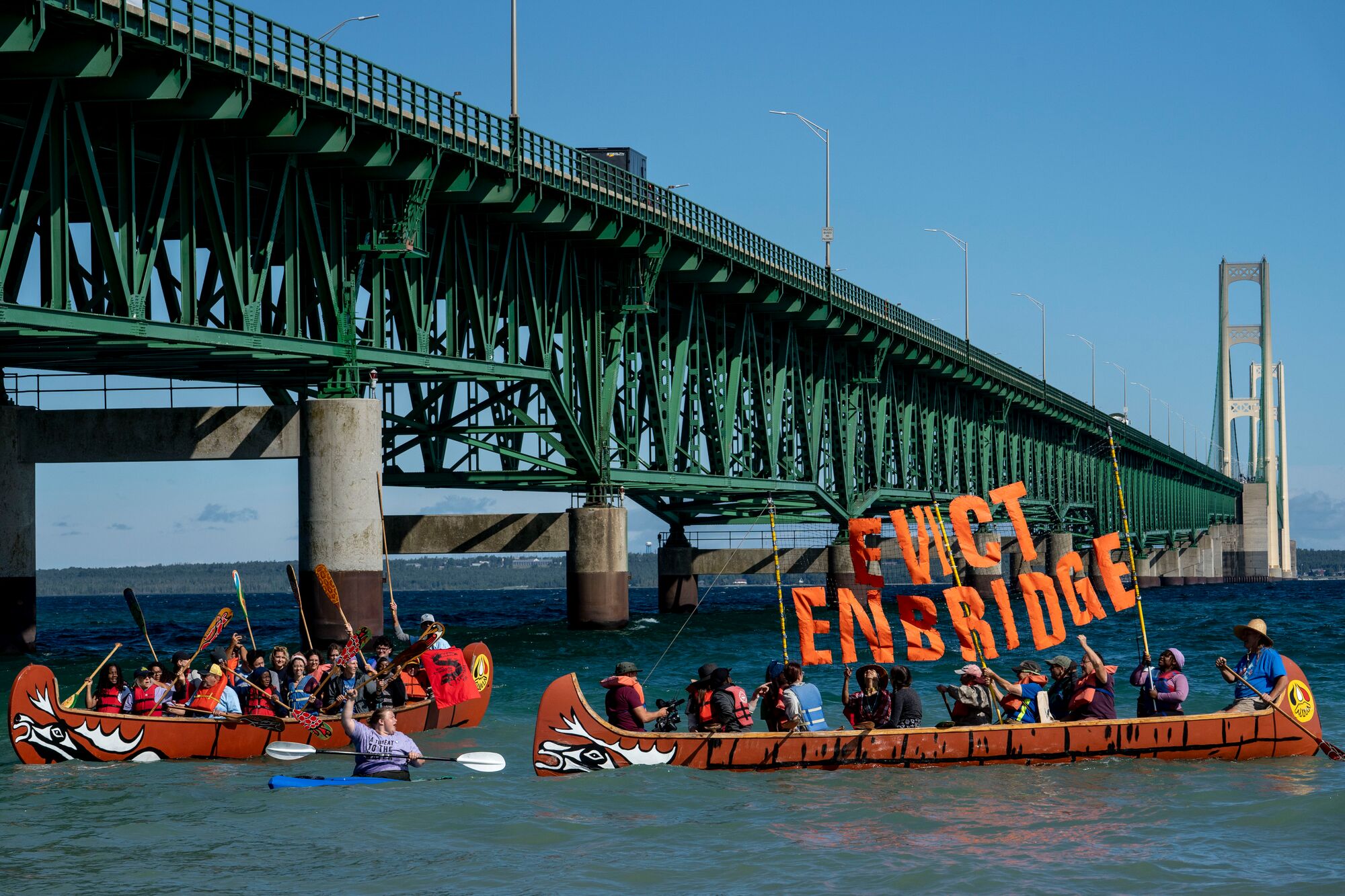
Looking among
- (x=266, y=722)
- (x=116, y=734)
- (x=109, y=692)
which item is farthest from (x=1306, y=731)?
(x=109, y=692)

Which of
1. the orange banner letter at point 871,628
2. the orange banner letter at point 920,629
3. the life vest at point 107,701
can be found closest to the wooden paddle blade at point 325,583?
the life vest at point 107,701

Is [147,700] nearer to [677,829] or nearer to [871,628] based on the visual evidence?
[677,829]

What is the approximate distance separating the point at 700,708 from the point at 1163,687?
678 centimetres

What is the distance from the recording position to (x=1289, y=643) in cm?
5172

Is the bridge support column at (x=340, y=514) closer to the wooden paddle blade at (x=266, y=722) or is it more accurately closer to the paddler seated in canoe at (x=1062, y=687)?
the wooden paddle blade at (x=266, y=722)

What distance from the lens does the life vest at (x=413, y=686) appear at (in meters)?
27.5

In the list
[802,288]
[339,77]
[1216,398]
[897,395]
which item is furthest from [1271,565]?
[339,77]

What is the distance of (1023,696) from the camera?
22828 millimetres

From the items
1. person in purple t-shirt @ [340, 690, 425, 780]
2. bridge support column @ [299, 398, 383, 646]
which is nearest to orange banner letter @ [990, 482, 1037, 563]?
person in purple t-shirt @ [340, 690, 425, 780]

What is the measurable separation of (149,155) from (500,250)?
11.8 metres

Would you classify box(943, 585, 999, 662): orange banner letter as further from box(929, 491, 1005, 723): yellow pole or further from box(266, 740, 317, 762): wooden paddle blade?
box(266, 740, 317, 762): wooden paddle blade

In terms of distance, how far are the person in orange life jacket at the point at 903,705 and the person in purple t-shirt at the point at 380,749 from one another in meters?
6.58

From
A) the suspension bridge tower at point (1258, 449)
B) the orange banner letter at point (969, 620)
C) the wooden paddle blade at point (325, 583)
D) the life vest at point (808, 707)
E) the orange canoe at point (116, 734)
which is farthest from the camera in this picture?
the suspension bridge tower at point (1258, 449)

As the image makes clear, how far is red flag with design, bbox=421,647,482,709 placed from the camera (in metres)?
27.9
